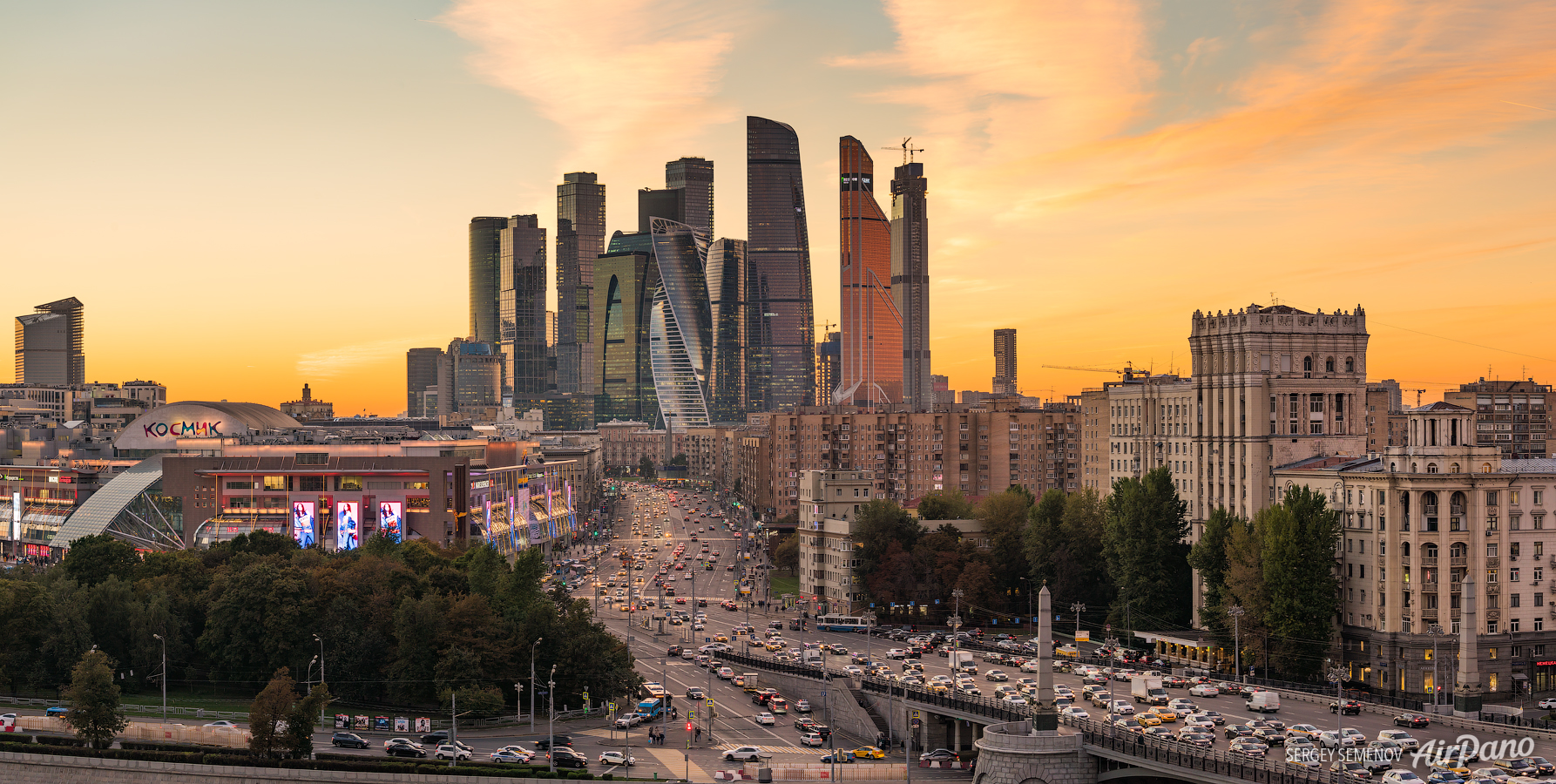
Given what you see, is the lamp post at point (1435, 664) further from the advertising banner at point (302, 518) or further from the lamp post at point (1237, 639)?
the advertising banner at point (302, 518)

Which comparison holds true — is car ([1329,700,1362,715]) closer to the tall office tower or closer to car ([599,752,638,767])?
the tall office tower

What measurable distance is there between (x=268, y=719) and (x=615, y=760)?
21.4 metres

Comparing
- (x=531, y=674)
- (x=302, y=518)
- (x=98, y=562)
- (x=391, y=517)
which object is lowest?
(x=531, y=674)

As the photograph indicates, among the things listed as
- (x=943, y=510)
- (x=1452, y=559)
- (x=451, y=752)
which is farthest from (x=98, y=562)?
(x=1452, y=559)

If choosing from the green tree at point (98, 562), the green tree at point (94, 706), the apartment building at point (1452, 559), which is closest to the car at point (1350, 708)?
the apartment building at point (1452, 559)

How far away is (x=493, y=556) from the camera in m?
135

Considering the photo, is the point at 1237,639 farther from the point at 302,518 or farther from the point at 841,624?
the point at 302,518

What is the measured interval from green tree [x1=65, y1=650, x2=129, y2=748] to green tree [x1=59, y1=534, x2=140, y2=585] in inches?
1451

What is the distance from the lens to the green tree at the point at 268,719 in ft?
306

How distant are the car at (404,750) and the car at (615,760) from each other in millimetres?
11829

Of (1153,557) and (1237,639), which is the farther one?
(1153,557)

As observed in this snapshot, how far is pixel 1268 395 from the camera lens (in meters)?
134

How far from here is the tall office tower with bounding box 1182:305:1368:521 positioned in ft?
438

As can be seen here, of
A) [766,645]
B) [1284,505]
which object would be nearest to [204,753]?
[766,645]
